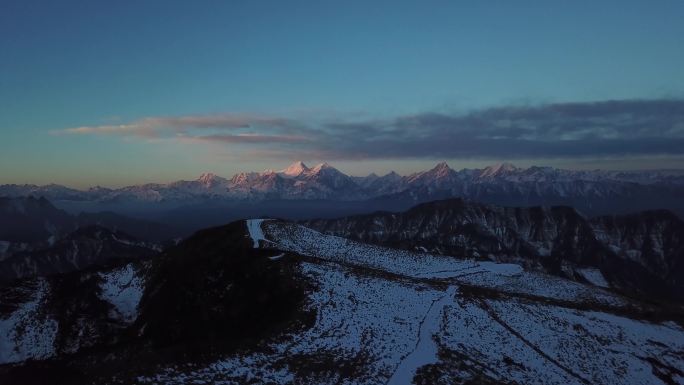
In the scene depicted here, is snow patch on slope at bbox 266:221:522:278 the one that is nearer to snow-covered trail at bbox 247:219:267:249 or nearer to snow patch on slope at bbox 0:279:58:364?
snow-covered trail at bbox 247:219:267:249

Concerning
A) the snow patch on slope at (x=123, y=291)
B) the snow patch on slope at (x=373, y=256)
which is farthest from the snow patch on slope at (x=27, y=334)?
the snow patch on slope at (x=373, y=256)

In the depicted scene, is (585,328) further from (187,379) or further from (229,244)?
(229,244)

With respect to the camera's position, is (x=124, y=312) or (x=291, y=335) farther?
(x=124, y=312)

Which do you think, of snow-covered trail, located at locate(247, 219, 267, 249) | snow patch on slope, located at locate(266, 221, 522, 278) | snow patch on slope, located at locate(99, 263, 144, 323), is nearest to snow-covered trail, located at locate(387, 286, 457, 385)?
snow patch on slope, located at locate(266, 221, 522, 278)

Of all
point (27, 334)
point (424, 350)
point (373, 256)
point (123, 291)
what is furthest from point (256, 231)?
point (424, 350)

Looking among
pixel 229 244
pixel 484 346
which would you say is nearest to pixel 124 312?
pixel 229 244

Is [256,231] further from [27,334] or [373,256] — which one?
[27,334]
